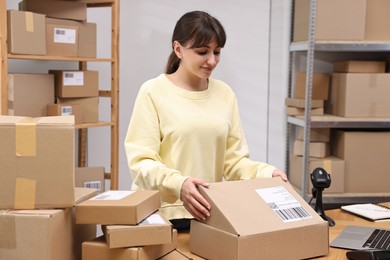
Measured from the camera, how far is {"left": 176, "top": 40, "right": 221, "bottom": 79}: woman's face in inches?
66.5

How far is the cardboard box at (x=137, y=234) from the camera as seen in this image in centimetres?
118

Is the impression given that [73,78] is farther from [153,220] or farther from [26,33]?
[153,220]

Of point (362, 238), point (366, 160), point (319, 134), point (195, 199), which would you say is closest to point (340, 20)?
point (319, 134)

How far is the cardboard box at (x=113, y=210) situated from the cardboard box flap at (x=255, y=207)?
0.58 ft

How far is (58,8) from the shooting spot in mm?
2734

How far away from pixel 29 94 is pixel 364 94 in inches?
72.9

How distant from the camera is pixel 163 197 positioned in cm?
159

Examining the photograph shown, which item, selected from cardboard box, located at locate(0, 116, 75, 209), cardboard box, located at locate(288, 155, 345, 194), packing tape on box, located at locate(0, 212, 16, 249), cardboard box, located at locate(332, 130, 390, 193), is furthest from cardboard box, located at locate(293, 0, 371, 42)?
packing tape on box, located at locate(0, 212, 16, 249)

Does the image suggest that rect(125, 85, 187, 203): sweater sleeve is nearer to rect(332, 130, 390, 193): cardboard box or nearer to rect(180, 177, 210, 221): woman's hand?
rect(180, 177, 210, 221): woman's hand

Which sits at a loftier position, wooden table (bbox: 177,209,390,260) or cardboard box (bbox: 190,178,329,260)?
cardboard box (bbox: 190,178,329,260)

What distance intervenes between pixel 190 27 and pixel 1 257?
35.8 inches

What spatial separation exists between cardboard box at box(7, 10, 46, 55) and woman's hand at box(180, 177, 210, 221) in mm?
1452

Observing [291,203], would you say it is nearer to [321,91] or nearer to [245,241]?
[245,241]

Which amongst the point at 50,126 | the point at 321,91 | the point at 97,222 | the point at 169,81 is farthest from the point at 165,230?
the point at 321,91
